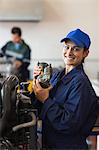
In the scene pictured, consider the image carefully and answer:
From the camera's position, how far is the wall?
6031 mm

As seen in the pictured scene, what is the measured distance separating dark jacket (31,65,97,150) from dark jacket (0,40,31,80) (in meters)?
3.55

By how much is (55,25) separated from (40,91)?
4.52 metres

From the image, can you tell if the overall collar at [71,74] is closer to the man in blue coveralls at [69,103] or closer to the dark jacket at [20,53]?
the man in blue coveralls at [69,103]

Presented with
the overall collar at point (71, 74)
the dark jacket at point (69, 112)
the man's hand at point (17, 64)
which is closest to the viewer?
the dark jacket at point (69, 112)

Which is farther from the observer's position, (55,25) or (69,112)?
(55,25)

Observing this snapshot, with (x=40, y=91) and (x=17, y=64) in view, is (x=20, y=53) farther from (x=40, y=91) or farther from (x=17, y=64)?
(x=40, y=91)

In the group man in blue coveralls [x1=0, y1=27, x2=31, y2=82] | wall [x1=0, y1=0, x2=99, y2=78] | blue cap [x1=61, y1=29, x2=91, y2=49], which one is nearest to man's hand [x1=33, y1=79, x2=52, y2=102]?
blue cap [x1=61, y1=29, x2=91, y2=49]

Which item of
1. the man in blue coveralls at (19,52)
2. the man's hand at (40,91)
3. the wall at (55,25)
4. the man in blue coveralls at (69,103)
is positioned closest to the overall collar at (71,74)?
the man in blue coveralls at (69,103)

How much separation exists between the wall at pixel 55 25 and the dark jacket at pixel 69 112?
14.1 feet

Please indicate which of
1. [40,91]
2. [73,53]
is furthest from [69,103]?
[73,53]

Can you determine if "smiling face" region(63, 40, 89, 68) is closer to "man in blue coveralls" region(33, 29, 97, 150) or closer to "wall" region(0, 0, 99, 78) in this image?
"man in blue coveralls" region(33, 29, 97, 150)

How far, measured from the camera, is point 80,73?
1743 millimetres

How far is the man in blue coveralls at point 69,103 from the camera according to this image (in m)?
1.66

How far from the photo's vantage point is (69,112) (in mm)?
1646
